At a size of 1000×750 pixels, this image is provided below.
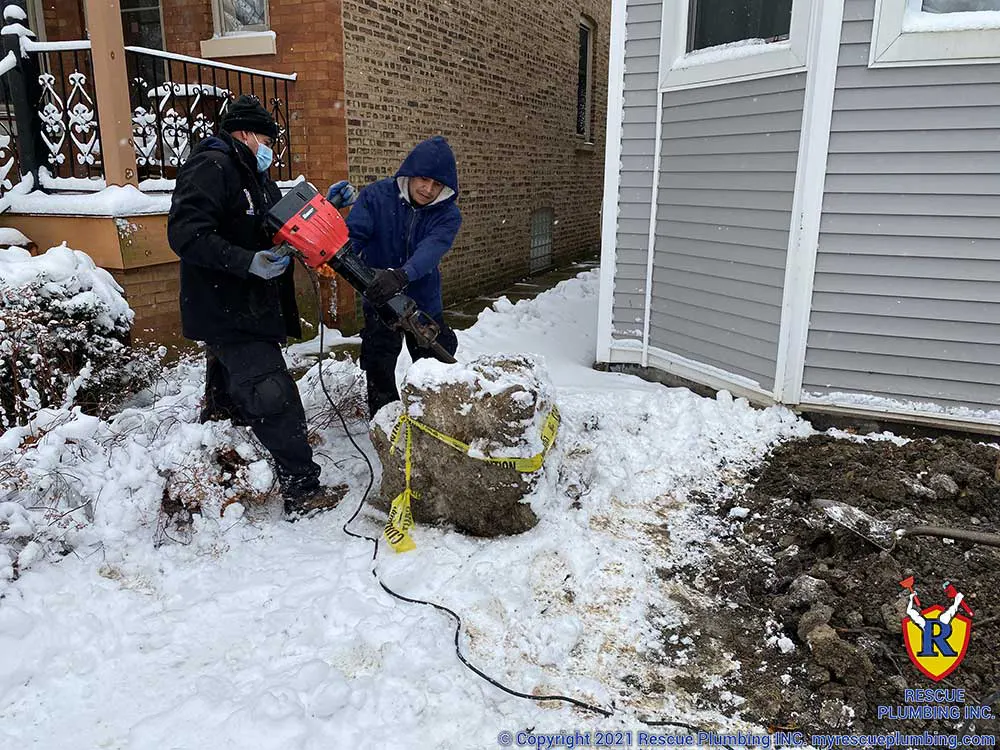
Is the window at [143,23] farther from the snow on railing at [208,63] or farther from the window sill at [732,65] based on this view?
the window sill at [732,65]

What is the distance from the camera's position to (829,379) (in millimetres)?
4707

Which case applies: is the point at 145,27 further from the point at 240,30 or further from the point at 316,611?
the point at 316,611

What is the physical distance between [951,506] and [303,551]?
3243 mm

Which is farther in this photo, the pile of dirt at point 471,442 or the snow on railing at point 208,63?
the snow on railing at point 208,63

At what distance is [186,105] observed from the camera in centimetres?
598

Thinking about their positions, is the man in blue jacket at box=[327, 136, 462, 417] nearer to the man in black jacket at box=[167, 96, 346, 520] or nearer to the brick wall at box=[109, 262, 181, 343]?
the man in black jacket at box=[167, 96, 346, 520]

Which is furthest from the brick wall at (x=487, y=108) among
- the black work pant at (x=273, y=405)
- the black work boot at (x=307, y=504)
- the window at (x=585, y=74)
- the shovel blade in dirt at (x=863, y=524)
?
the shovel blade in dirt at (x=863, y=524)

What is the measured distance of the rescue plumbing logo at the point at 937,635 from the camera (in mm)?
2516

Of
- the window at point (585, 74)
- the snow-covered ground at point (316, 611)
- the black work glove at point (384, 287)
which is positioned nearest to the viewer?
the snow-covered ground at point (316, 611)

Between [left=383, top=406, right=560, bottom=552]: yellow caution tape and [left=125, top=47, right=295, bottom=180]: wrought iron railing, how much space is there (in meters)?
3.29

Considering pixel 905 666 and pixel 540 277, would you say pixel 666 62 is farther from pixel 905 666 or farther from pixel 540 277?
pixel 540 277

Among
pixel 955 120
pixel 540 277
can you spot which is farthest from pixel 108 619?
pixel 540 277

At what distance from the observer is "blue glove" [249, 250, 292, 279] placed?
10.3ft

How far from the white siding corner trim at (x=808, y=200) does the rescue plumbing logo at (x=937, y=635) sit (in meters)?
2.18
